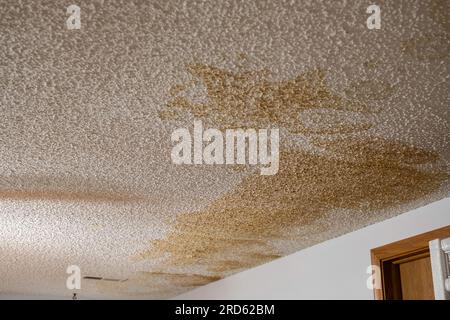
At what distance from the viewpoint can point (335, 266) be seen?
12.3 feet

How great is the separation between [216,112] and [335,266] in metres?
2.10

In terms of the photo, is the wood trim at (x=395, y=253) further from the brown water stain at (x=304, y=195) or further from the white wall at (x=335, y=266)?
the brown water stain at (x=304, y=195)

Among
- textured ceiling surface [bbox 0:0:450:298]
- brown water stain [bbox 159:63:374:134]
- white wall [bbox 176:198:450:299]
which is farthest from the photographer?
white wall [bbox 176:198:450:299]

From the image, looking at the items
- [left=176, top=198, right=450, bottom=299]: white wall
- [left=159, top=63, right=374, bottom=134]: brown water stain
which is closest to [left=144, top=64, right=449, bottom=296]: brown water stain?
[left=159, top=63, right=374, bottom=134]: brown water stain

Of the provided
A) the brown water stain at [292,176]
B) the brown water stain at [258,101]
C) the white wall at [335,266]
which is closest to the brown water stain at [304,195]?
the brown water stain at [292,176]

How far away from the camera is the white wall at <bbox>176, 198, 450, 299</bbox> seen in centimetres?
304

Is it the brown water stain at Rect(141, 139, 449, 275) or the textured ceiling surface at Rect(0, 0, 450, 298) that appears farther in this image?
the brown water stain at Rect(141, 139, 449, 275)

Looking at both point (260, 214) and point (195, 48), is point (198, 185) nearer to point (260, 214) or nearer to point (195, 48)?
point (260, 214)

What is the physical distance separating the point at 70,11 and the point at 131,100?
0.52 metres

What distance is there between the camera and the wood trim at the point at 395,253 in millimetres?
2910

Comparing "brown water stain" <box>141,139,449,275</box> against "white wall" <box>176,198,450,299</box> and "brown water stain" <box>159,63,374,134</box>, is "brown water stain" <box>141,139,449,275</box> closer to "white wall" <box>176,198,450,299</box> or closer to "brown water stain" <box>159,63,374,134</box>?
"white wall" <box>176,198,450,299</box>

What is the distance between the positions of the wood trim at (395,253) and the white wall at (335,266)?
0.14 ft

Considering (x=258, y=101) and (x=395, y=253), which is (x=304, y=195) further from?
(x=258, y=101)

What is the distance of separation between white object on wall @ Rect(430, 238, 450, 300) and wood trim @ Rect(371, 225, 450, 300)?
0.94 ft
